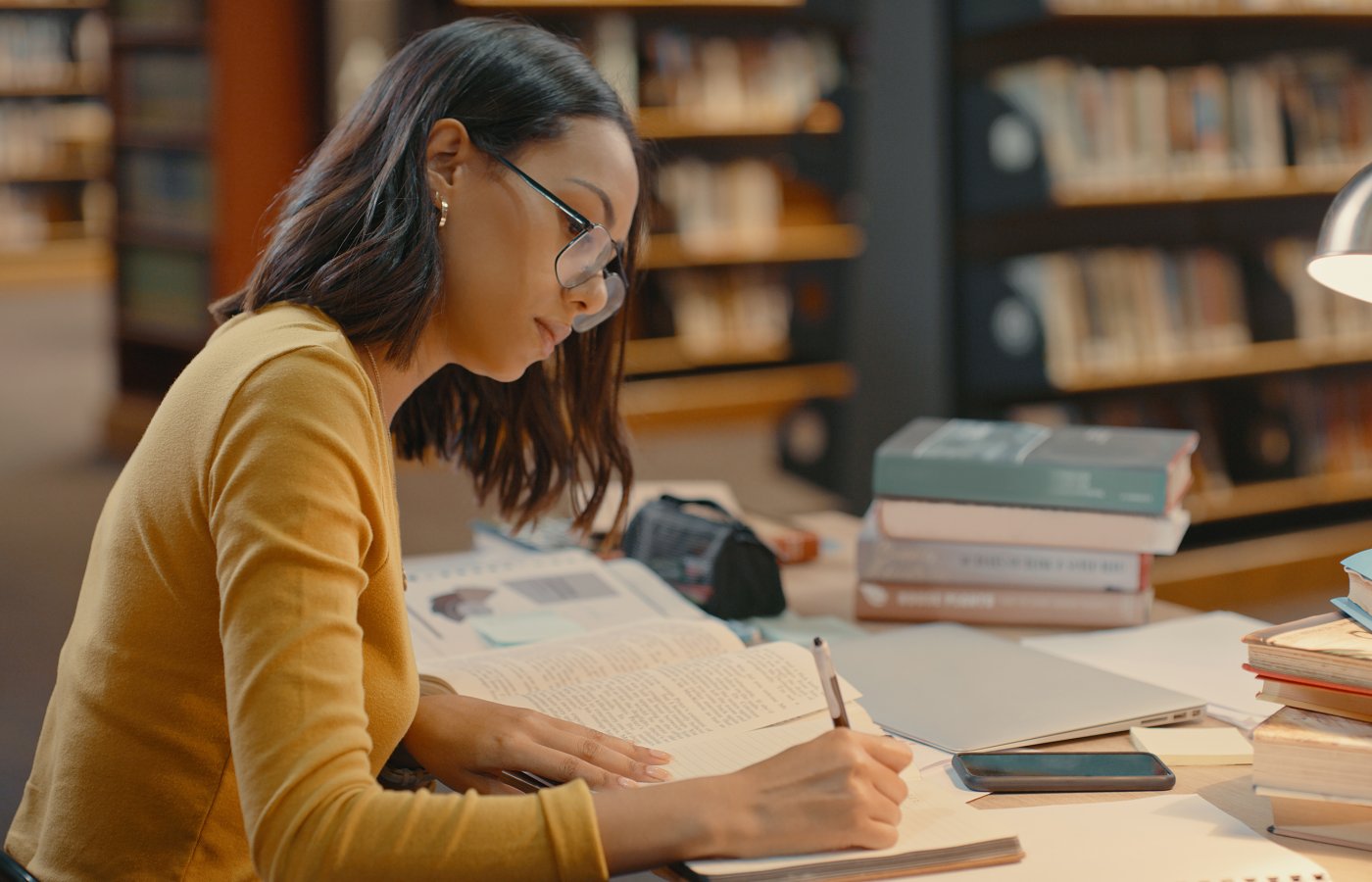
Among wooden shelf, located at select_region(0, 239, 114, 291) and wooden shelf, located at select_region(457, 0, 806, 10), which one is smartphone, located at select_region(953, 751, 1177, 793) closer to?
wooden shelf, located at select_region(457, 0, 806, 10)

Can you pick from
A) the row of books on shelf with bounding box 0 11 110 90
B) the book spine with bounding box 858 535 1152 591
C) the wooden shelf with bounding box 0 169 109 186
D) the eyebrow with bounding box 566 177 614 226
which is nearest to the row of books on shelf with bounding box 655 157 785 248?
the book spine with bounding box 858 535 1152 591

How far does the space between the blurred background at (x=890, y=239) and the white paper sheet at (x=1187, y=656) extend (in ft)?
5.66

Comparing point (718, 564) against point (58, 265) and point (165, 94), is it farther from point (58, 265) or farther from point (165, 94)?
point (58, 265)

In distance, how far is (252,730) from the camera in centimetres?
89

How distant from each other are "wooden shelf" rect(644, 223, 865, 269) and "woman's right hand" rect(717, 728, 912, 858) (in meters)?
4.69

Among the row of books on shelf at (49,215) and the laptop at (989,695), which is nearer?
the laptop at (989,695)

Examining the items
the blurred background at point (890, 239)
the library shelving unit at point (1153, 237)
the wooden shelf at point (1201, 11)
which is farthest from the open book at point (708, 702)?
the wooden shelf at point (1201, 11)

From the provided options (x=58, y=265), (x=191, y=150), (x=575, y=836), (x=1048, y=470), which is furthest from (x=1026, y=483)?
(x=58, y=265)

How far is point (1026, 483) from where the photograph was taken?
61.1 inches

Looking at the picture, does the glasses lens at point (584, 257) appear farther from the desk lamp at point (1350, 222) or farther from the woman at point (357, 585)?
the desk lamp at point (1350, 222)

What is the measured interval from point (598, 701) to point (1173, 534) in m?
0.68

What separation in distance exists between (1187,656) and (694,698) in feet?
1.83

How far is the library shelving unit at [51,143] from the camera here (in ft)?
30.4

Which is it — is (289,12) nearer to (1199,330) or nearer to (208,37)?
(208,37)
